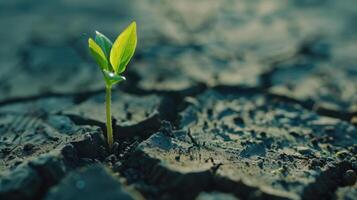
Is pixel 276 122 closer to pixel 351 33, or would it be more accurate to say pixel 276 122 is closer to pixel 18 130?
pixel 18 130

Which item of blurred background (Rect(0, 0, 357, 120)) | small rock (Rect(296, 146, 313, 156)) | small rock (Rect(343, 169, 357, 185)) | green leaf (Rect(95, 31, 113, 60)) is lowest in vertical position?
small rock (Rect(343, 169, 357, 185))

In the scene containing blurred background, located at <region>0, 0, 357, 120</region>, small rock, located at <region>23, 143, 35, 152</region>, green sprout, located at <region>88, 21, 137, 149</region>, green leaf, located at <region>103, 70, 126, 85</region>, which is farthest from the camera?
blurred background, located at <region>0, 0, 357, 120</region>

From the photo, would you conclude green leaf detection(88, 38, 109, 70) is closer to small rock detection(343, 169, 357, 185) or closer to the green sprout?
the green sprout

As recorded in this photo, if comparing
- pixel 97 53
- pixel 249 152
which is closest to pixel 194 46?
pixel 249 152

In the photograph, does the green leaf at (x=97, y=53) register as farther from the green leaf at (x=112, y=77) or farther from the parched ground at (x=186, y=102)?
the parched ground at (x=186, y=102)

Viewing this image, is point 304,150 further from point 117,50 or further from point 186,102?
point 117,50

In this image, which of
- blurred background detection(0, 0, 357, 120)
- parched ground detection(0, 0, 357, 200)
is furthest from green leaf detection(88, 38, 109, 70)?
blurred background detection(0, 0, 357, 120)

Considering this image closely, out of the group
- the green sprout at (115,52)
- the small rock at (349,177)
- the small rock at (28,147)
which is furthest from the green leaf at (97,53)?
the small rock at (349,177)
